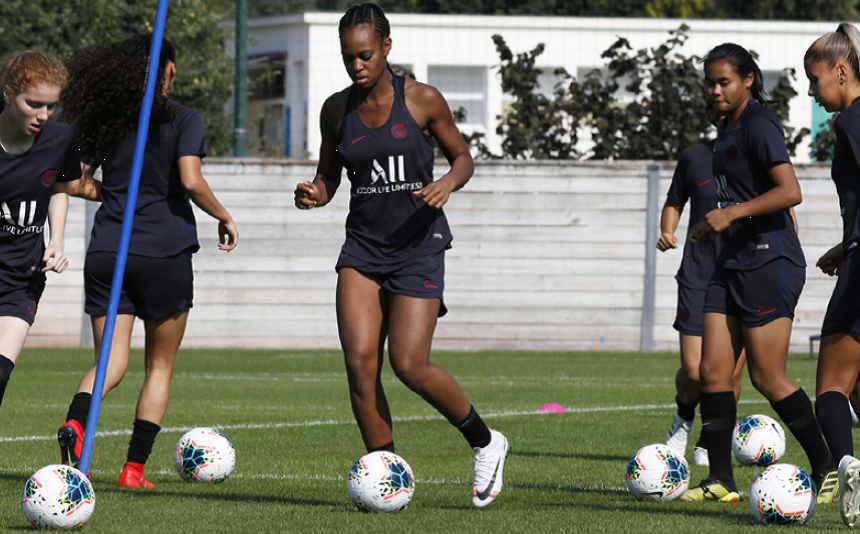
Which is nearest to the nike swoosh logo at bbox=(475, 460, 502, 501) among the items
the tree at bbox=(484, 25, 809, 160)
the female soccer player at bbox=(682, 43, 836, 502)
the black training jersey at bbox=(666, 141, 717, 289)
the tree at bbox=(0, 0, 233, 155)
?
the female soccer player at bbox=(682, 43, 836, 502)

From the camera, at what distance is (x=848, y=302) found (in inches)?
223

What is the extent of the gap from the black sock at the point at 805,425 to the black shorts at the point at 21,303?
342 cm

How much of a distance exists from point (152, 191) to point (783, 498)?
3.25m

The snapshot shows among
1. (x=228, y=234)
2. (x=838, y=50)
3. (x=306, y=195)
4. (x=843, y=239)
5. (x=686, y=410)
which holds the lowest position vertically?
(x=686, y=410)

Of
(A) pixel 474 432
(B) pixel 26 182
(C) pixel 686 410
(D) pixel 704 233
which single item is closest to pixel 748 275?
(D) pixel 704 233

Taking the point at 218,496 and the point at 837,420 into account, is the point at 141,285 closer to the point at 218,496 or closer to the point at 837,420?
the point at 218,496

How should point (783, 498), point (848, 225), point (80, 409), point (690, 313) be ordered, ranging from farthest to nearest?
1. point (690, 313)
2. point (80, 409)
3. point (848, 225)
4. point (783, 498)

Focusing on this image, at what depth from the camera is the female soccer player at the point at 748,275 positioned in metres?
6.13

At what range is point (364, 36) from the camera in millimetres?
5984

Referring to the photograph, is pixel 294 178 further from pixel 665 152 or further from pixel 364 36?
pixel 364 36

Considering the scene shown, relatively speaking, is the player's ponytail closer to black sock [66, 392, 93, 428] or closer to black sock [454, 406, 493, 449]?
black sock [454, 406, 493, 449]

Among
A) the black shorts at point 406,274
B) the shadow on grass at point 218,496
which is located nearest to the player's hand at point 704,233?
the black shorts at point 406,274

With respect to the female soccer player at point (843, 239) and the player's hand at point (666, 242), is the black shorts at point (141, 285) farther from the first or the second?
the female soccer player at point (843, 239)

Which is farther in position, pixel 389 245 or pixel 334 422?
pixel 334 422
